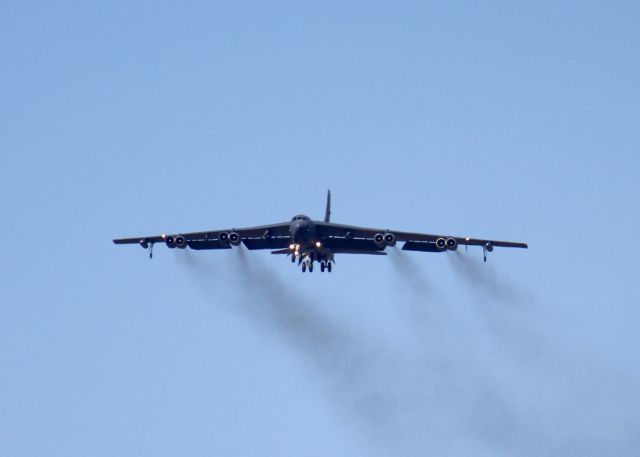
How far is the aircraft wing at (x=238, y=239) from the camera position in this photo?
7906cm

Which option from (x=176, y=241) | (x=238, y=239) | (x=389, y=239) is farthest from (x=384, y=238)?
(x=176, y=241)

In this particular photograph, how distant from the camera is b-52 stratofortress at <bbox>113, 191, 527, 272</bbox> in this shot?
3024 inches

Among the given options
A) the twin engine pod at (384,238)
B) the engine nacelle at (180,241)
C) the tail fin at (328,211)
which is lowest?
the engine nacelle at (180,241)

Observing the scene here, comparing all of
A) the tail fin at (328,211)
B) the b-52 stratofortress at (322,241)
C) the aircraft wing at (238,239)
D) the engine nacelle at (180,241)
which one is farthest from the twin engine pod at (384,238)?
the engine nacelle at (180,241)

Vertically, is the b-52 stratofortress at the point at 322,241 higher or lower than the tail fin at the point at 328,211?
lower

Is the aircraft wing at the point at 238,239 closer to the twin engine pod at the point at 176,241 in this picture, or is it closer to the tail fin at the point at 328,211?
the twin engine pod at the point at 176,241

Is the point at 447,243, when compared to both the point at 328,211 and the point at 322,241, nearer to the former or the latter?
the point at 322,241

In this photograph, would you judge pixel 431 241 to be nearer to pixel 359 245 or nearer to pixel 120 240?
pixel 359 245

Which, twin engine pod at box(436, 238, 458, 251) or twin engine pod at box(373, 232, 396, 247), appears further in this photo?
twin engine pod at box(436, 238, 458, 251)

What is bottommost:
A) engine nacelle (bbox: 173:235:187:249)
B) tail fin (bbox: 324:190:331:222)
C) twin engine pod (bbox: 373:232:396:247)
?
engine nacelle (bbox: 173:235:187:249)

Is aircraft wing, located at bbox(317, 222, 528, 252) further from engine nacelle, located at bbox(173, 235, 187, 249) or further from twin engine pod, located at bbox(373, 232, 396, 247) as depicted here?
engine nacelle, located at bbox(173, 235, 187, 249)

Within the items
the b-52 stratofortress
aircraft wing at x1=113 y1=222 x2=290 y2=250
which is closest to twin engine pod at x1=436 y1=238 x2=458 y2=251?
the b-52 stratofortress

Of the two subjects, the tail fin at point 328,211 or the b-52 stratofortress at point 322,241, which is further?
the tail fin at point 328,211

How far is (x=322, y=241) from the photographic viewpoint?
254ft
